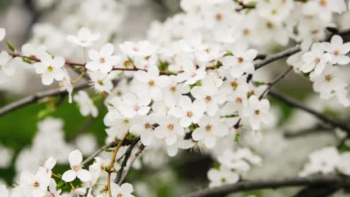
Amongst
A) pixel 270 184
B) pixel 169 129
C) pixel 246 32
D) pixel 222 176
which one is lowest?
pixel 270 184

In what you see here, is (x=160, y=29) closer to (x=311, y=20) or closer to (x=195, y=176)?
(x=311, y=20)

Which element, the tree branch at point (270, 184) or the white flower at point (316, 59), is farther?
the tree branch at point (270, 184)

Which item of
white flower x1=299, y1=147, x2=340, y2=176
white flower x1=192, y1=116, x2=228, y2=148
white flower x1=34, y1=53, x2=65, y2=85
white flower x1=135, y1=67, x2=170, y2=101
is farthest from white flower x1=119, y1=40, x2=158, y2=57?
white flower x1=299, y1=147, x2=340, y2=176

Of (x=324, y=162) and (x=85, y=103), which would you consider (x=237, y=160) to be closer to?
(x=324, y=162)

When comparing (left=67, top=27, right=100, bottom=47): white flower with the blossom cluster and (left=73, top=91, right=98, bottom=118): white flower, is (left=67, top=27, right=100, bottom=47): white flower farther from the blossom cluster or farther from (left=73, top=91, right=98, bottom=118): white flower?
(left=73, top=91, right=98, bottom=118): white flower

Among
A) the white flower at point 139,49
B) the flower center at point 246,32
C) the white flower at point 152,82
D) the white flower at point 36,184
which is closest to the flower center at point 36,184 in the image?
the white flower at point 36,184

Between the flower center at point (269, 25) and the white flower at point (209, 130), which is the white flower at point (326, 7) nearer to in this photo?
the flower center at point (269, 25)

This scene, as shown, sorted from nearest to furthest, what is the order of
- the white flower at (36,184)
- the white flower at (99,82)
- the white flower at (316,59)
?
the white flower at (36,184) → the white flower at (316,59) → the white flower at (99,82)

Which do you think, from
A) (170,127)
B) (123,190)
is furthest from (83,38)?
(123,190)
